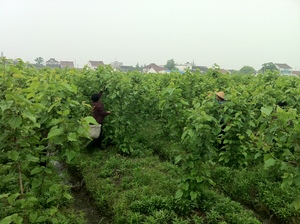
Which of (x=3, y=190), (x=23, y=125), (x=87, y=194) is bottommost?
(x=87, y=194)

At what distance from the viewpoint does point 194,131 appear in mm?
3742

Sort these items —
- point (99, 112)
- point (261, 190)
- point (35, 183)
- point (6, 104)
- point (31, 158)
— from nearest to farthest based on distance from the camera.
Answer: point (6, 104), point (31, 158), point (35, 183), point (261, 190), point (99, 112)

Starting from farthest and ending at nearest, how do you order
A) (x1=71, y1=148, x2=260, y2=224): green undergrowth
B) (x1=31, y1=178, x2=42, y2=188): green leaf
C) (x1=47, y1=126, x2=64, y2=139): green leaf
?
1. (x1=71, y1=148, x2=260, y2=224): green undergrowth
2. (x1=31, y1=178, x2=42, y2=188): green leaf
3. (x1=47, y1=126, x2=64, y2=139): green leaf

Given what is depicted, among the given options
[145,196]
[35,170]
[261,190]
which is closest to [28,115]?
[35,170]

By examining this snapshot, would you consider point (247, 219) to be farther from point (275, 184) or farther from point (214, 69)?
point (214, 69)

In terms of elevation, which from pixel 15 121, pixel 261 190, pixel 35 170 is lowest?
pixel 261 190

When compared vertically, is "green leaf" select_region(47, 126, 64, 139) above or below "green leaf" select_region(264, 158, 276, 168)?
above

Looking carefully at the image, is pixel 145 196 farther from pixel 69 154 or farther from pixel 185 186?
pixel 69 154

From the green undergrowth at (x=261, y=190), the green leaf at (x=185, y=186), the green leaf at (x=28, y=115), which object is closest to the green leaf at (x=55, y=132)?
the green leaf at (x=28, y=115)

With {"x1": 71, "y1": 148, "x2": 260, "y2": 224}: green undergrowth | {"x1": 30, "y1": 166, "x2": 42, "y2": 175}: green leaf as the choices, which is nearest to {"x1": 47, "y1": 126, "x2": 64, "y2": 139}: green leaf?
{"x1": 30, "y1": 166, "x2": 42, "y2": 175}: green leaf

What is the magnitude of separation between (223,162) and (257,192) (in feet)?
3.11

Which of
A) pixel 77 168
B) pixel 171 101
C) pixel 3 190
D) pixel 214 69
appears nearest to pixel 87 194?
pixel 77 168

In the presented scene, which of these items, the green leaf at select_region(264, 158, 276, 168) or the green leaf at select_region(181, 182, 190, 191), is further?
the green leaf at select_region(181, 182, 190, 191)

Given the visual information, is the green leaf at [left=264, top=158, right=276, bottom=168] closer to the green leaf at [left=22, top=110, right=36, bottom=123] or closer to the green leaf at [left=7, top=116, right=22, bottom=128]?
the green leaf at [left=22, top=110, right=36, bottom=123]
